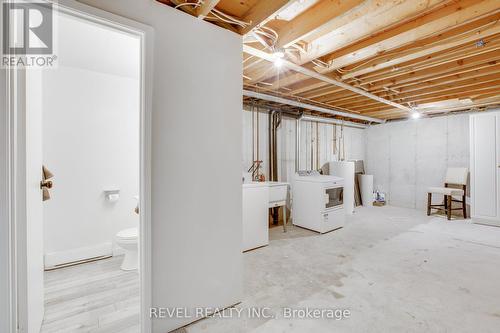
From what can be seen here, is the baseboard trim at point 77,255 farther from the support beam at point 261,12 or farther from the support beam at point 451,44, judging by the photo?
the support beam at point 451,44

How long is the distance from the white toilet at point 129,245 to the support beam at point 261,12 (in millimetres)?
2268

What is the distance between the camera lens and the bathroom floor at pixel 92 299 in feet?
5.51

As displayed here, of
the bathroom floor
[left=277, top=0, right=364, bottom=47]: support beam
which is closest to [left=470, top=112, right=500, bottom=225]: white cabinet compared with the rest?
[left=277, top=0, right=364, bottom=47]: support beam

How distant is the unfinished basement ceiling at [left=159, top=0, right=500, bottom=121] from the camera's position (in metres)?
1.75

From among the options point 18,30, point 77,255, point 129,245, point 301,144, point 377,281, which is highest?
point 18,30

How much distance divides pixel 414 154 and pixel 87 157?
685 centimetres

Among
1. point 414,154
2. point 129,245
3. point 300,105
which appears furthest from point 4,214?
point 414,154

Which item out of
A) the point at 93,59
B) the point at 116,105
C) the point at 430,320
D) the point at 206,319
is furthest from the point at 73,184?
the point at 430,320

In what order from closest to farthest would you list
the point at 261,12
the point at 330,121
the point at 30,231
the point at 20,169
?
the point at 20,169 < the point at 30,231 < the point at 261,12 < the point at 330,121

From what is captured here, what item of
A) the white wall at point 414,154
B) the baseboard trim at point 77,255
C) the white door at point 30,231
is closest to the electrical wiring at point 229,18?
the white door at point 30,231

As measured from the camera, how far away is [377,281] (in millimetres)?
2273

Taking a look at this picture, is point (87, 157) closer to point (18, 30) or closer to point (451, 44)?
point (18, 30)

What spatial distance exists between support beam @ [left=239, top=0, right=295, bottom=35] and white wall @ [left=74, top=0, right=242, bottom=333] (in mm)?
151

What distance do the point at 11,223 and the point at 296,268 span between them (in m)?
2.40
